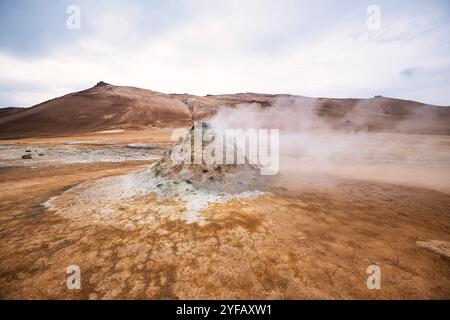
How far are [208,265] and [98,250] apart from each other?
4.37ft

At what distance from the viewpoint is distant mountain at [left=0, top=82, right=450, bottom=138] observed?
24327 mm

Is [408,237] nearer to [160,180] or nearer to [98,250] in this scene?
[98,250]

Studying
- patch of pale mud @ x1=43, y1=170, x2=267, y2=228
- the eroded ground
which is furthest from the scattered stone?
patch of pale mud @ x1=43, y1=170, x2=267, y2=228

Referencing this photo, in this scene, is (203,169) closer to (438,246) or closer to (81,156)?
(438,246)

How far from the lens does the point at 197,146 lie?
17.3 feet

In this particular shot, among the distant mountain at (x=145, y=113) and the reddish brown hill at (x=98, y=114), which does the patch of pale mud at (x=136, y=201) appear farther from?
the reddish brown hill at (x=98, y=114)

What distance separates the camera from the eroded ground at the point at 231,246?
2.00 metres

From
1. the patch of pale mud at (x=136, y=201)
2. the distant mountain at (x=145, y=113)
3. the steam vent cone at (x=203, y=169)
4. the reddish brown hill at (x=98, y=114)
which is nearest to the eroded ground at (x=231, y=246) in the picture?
the patch of pale mud at (x=136, y=201)

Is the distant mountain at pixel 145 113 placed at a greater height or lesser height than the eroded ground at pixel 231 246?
greater

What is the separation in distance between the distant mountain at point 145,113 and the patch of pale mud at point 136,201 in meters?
18.2

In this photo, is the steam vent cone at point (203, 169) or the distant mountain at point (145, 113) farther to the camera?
the distant mountain at point (145, 113)

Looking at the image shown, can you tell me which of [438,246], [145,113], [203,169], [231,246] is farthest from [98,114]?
[438,246]

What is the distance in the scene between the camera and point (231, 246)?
2627mm

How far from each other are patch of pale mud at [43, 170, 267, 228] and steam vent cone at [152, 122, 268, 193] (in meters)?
0.17
